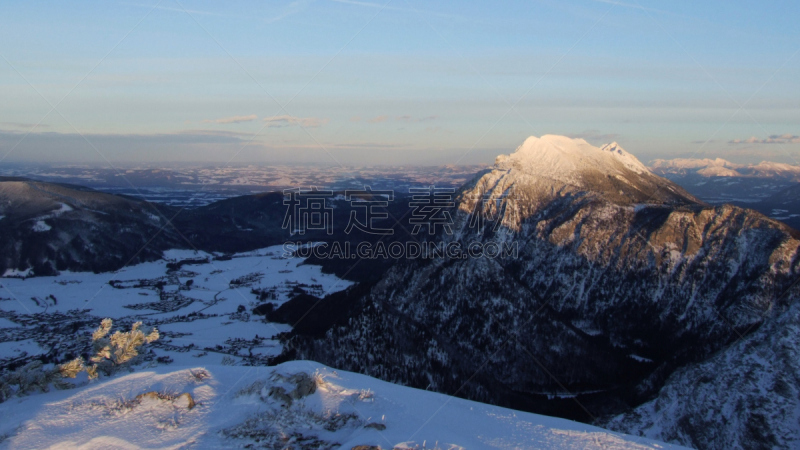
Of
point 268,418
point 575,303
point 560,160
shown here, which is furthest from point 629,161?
point 268,418

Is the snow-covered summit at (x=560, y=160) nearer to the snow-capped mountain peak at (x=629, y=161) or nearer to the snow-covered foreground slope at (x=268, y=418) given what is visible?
the snow-capped mountain peak at (x=629, y=161)

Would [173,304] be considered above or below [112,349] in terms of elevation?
below

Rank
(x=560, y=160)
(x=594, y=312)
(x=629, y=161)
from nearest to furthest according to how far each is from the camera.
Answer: (x=594, y=312) < (x=560, y=160) < (x=629, y=161)

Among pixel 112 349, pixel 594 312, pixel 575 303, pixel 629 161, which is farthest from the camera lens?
pixel 629 161

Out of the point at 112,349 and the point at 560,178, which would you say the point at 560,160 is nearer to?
the point at 560,178

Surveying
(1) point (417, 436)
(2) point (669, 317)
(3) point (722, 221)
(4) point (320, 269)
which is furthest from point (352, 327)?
(4) point (320, 269)

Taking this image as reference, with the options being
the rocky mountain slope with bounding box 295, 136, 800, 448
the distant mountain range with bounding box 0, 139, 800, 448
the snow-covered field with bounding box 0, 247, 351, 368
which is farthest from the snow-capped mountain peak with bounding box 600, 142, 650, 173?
the snow-covered field with bounding box 0, 247, 351, 368

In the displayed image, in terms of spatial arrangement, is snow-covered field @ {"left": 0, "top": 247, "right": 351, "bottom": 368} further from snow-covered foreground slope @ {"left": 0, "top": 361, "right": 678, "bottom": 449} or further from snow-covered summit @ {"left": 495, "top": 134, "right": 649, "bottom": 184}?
snow-covered summit @ {"left": 495, "top": 134, "right": 649, "bottom": 184}

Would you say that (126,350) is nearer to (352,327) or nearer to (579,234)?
(352,327)
